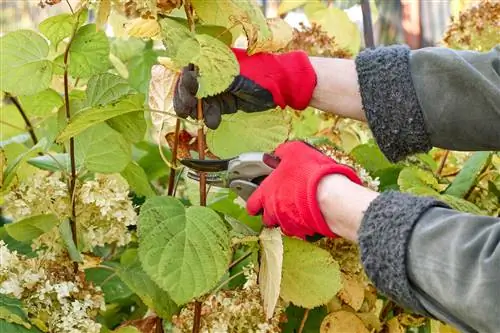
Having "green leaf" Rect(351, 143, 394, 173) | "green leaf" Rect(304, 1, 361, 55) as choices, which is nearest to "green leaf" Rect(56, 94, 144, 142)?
"green leaf" Rect(351, 143, 394, 173)

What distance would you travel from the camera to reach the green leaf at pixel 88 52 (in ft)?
2.99

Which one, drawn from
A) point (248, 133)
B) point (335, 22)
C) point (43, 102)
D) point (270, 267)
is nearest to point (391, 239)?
point (270, 267)

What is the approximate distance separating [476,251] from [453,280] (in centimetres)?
3

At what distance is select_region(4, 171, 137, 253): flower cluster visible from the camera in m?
0.89

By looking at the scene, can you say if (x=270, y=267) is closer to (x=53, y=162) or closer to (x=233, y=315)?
(x=233, y=315)

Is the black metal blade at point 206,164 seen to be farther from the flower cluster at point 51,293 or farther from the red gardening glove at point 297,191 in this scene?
the flower cluster at point 51,293

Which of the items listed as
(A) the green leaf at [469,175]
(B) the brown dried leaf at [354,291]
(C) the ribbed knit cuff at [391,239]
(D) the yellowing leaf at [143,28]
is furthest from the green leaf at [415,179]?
(D) the yellowing leaf at [143,28]

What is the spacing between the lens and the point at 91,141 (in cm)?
95

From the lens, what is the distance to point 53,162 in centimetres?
95

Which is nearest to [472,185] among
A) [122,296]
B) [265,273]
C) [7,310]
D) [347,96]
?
[347,96]

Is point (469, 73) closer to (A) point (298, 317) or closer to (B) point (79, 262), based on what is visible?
(A) point (298, 317)

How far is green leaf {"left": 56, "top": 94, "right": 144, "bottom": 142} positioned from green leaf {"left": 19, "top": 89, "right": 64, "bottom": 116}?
6.3 inches

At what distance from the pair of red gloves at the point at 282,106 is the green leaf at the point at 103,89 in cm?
6

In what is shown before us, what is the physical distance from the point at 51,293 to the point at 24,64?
0.27 metres
